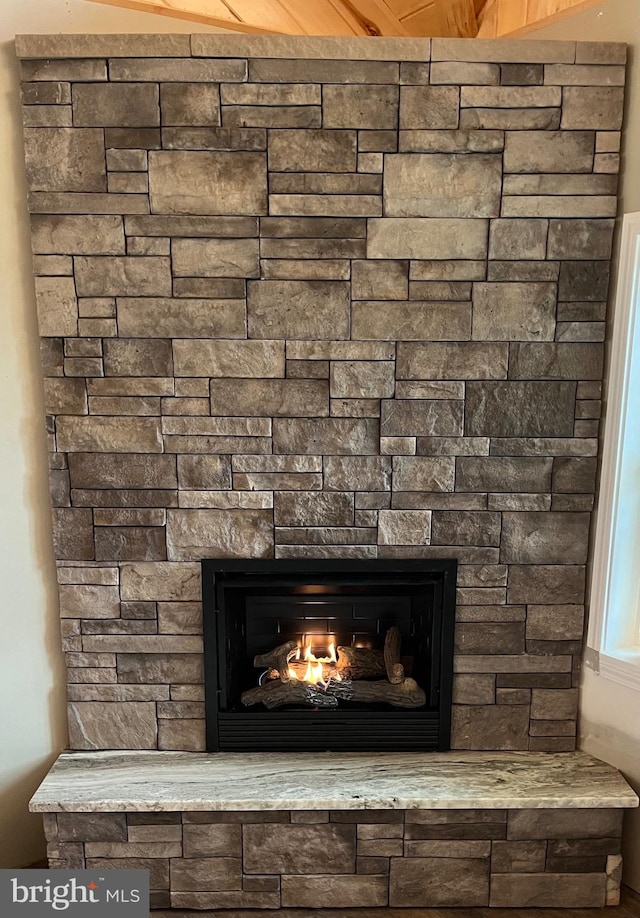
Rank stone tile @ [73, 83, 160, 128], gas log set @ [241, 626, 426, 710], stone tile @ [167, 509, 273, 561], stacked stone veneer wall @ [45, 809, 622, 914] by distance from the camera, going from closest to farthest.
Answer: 1. stone tile @ [73, 83, 160, 128]
2. stacked stone veneer wall @ [45, 809, 622, 914]
3. stone tile @ [167, 509, 273, 561]
4. gas log set @ [241, 626, 426, 710]

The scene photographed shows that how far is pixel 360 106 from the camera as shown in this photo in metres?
1.86

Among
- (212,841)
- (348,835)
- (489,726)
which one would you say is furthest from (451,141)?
(212,841)

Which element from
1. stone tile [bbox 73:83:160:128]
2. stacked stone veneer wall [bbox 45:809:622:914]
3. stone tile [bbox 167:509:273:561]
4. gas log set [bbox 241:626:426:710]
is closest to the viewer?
stone tile [bbox 73:83:160:128]

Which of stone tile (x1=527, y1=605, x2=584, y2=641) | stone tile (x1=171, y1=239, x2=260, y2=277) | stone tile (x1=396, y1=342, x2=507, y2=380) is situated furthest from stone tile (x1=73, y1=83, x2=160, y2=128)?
stone tile (x1=527, y1=605, x2=584, y2=641)

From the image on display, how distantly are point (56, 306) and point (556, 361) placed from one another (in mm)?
1438

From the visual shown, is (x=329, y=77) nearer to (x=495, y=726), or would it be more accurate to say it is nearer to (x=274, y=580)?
(x=274, y=580)

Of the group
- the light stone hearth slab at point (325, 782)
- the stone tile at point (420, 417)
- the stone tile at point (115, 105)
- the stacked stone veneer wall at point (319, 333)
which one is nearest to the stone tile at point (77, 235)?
the stacked stone veneer wall at point (319, 333)

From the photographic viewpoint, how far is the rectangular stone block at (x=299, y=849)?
1.96m

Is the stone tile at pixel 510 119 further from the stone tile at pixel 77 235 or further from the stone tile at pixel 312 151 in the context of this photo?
the stone tile at pixel 77 235

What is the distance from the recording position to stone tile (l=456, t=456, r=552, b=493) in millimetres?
2031

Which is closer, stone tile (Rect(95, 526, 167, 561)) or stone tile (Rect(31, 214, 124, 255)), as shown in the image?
stone tile (Rect(31, 214, 124, 255))

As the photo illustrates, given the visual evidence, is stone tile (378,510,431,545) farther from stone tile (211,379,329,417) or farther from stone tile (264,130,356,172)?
stone tile (264,130,356,172)

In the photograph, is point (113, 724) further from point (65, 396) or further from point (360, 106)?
point (360, 106)

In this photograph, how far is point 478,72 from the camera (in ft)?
6.08
